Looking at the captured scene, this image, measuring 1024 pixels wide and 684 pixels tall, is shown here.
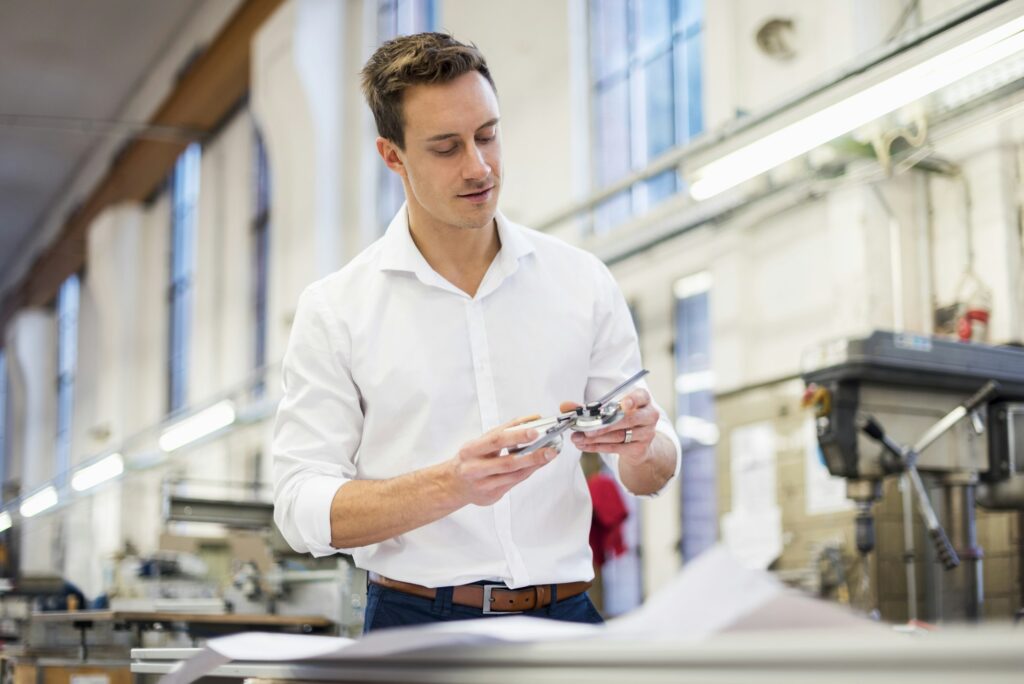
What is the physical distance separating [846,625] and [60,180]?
17495 millimetres

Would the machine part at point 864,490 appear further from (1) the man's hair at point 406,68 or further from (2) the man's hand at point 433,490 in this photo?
→ (2) the man's hand at point 433,490

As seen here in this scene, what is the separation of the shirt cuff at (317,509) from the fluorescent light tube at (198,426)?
301 inches

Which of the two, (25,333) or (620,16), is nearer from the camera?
(620,16)

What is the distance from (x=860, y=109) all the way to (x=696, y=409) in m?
2.56

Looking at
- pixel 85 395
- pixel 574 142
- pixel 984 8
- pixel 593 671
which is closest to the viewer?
pixel 593 671

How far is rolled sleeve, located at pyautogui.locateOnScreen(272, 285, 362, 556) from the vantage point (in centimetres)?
143

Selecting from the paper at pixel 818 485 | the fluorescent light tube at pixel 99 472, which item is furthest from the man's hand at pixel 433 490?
the fluorescent light tube at pixel 99 472

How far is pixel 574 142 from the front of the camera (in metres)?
7.41

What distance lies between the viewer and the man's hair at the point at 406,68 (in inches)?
63.1

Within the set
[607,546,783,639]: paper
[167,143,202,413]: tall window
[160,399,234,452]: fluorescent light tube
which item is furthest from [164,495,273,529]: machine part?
[167,143,202,413]: tall window

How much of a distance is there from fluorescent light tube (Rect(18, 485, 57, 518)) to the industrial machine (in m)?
11.1

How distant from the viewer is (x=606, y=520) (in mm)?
5652

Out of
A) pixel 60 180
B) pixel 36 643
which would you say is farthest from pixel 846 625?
pixel 60 180

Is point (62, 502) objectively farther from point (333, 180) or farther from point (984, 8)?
point (984, 8)
